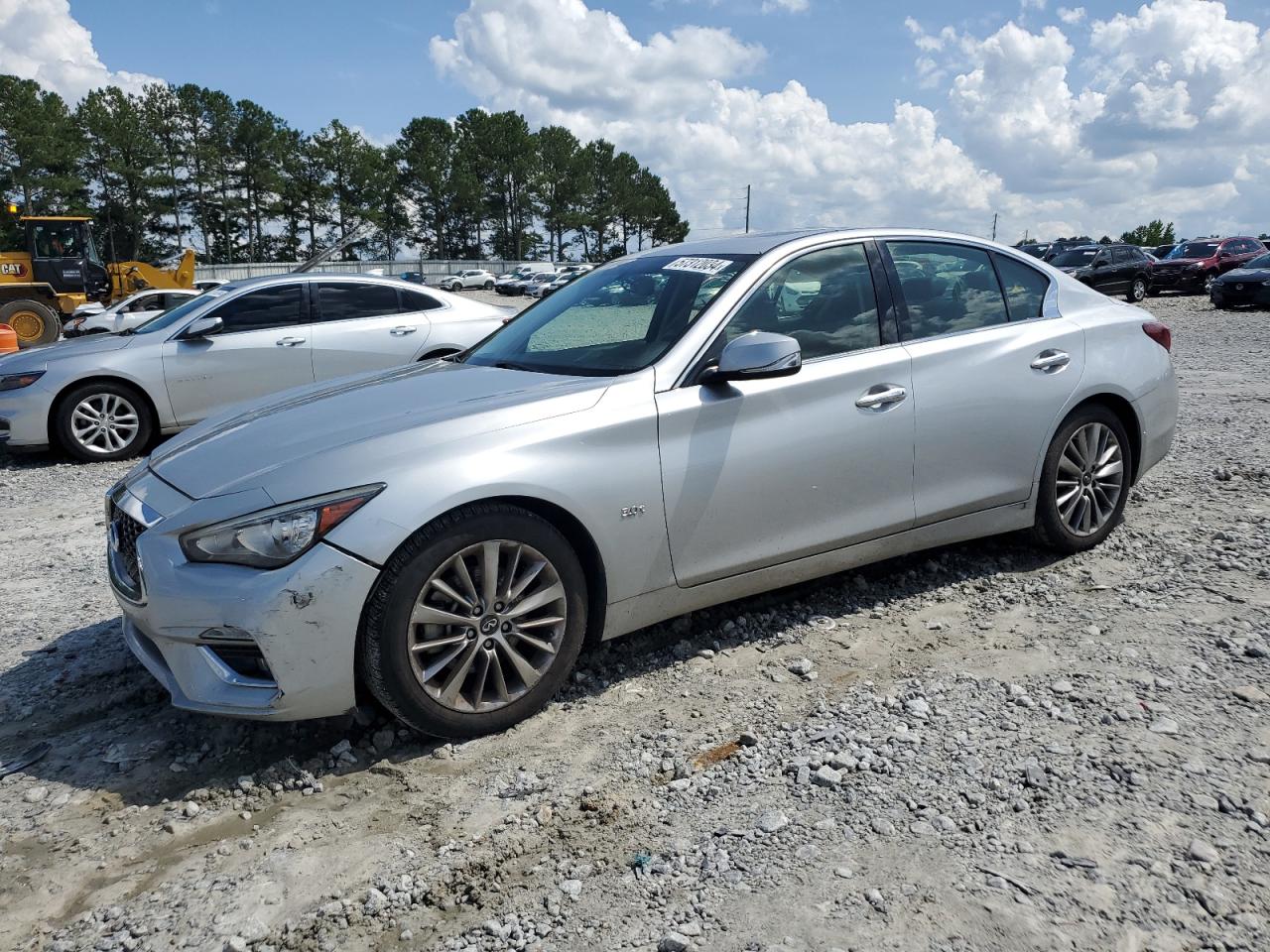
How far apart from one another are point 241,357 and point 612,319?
18.1 ft

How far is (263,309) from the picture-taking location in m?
8.88

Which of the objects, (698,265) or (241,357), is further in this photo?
(241,357)

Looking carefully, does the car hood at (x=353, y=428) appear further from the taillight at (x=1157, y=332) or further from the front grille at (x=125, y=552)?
the taillight at (x=1157, y=332)

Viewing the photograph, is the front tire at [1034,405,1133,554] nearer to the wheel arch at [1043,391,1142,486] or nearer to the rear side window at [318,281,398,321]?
the wheel arch at [1043,391,1142,486]

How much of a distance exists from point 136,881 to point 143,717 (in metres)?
1.09

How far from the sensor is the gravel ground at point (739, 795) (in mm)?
2422

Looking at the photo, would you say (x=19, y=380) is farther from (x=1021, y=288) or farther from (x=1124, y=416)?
(x=1124, y=416)

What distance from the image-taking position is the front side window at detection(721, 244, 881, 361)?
396cm

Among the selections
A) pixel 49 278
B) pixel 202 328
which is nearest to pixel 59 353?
pixel 202 328

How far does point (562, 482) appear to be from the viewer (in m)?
3.32

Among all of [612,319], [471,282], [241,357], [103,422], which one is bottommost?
[103,422]

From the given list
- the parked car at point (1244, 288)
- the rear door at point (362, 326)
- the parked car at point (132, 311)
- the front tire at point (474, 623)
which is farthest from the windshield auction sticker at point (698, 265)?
the parked car at point (1244, 288)

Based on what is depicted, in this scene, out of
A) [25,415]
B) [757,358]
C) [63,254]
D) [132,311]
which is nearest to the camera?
[757,358]

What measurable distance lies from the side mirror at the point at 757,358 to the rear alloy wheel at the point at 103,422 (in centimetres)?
681
